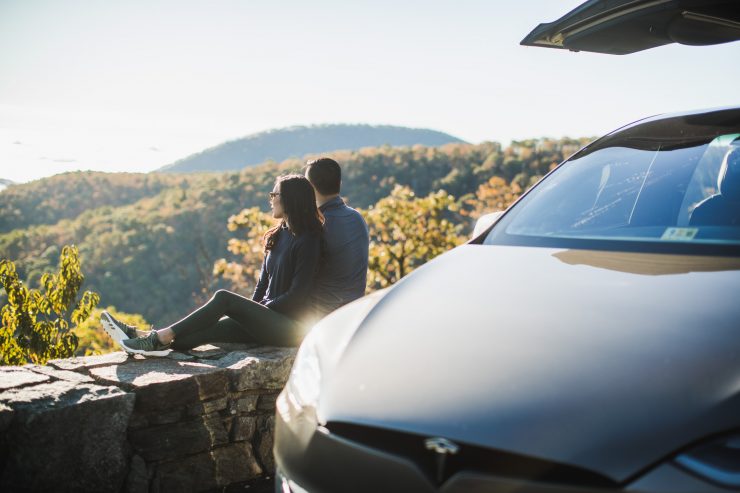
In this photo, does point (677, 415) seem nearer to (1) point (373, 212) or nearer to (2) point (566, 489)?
(2) point (566, 489)

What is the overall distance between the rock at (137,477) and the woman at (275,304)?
2.35 ft

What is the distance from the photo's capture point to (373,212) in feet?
79.2

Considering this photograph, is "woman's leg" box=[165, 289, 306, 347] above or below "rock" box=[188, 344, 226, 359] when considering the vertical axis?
above

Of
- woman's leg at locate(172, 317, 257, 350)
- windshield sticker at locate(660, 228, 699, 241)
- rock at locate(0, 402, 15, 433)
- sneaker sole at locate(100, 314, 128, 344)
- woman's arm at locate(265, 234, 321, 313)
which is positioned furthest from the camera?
woman's arm at locate(265, 234, 321, 313)

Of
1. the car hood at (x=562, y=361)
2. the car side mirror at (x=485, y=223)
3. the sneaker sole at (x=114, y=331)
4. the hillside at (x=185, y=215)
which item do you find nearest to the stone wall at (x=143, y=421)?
the sneaker sole at (x=114, y=331)

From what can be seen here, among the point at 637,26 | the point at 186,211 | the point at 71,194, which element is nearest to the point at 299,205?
the point at 637,26

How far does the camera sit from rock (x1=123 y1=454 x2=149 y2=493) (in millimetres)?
3121

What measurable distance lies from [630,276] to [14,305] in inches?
243

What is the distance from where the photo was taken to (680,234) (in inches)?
86.9

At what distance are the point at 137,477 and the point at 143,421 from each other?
0.26m

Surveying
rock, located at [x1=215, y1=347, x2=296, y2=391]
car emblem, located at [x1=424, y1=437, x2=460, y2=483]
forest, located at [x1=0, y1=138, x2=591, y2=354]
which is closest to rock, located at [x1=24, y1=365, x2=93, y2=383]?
rock, located at [x1=215, y1=347, x2=296, y2=391]

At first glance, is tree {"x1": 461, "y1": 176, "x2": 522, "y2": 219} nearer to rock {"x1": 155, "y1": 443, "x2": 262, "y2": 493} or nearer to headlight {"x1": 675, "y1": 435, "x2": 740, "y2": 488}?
rock {"x1": 155, "y1": 443, "x2": 262, "y2": 493}

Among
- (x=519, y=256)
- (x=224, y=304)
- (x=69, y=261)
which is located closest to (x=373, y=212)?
(x=69, y=261)

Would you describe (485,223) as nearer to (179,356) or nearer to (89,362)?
(179,356)
